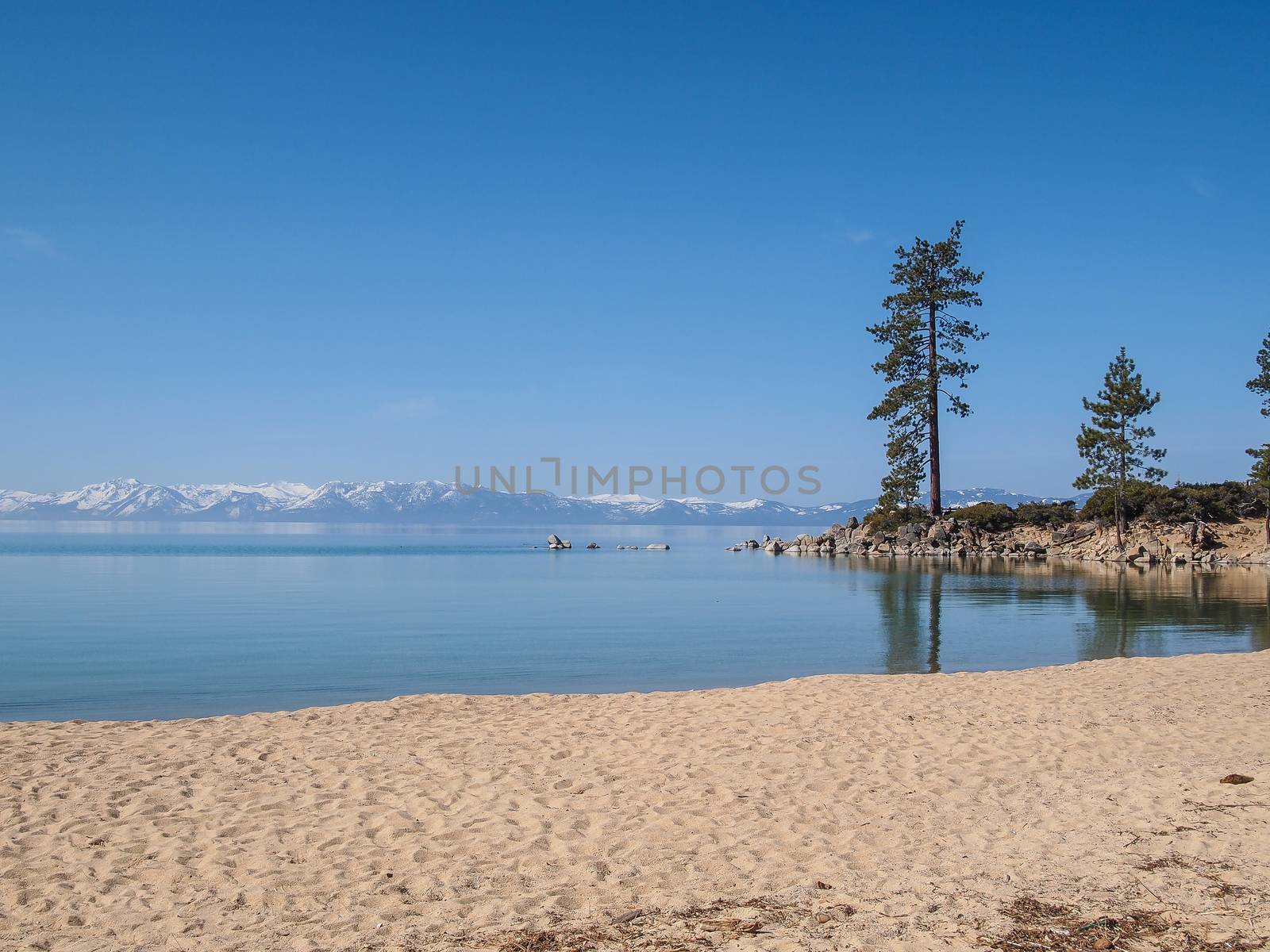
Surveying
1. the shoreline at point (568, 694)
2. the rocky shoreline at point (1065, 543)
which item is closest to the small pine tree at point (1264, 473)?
the rocky shoreline at point (1065, 543)

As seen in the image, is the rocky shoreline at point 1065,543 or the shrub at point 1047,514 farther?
the shrub at point 1047,514

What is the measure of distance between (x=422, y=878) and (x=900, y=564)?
48.2 m

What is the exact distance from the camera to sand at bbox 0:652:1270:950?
5434mm

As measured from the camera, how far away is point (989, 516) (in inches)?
2435

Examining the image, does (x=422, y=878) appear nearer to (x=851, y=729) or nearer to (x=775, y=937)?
(x=775, y=937)

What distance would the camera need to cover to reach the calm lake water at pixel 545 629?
51.9 feet

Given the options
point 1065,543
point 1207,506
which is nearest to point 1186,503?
point 1207,506

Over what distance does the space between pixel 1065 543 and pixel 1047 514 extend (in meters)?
4.49

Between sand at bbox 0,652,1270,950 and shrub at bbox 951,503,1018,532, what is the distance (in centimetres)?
5200

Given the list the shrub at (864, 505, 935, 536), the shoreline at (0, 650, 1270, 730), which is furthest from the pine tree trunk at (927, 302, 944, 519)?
the shoreline at (0, 650, 1270, 730)

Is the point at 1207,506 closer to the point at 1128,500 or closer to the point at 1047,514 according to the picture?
the point at 1128,500

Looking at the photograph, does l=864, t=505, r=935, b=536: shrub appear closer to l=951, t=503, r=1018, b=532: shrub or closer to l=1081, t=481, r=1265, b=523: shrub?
l=951, t=503, r=1018, b=532: shrub

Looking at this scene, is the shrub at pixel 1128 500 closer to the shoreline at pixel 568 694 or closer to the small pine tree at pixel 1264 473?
the small pine tree at pixel 1264 473

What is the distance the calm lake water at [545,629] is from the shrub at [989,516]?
1626 centimetres
